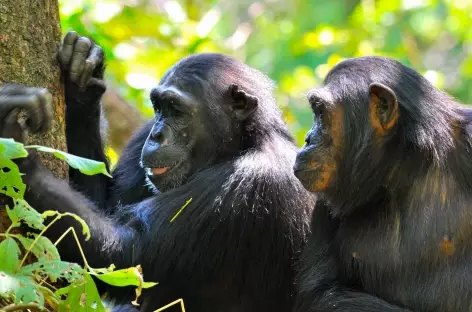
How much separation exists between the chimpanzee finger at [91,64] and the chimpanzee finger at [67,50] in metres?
0.21

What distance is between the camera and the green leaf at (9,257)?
4.36m

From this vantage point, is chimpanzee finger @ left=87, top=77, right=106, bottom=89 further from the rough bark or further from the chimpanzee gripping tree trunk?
the rough bark

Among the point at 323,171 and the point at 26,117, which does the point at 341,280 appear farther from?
the point at 26,117

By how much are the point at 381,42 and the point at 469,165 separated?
502 inches

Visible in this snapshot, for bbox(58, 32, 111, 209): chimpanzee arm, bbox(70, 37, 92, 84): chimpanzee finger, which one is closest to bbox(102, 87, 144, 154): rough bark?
bbox(58, 32, 111, 209): chimpanzee arm

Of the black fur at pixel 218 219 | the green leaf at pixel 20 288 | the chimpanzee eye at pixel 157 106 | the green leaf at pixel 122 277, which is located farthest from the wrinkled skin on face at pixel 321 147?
the green leaf at pixel 20 288

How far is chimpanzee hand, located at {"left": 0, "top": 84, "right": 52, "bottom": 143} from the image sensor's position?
541 centimetres

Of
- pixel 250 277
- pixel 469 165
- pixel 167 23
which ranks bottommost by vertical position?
pixel 250 277

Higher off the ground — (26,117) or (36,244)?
(26,117)

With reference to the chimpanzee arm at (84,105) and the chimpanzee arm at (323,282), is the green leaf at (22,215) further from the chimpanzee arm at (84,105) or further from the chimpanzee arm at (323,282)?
the chimpanzee arm at (323,282)

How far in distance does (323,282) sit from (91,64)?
7.79 ft

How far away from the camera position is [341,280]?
621 cm

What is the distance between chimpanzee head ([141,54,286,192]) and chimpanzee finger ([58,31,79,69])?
0.94m

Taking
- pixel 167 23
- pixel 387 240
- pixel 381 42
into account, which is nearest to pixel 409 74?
pixel 387 240
